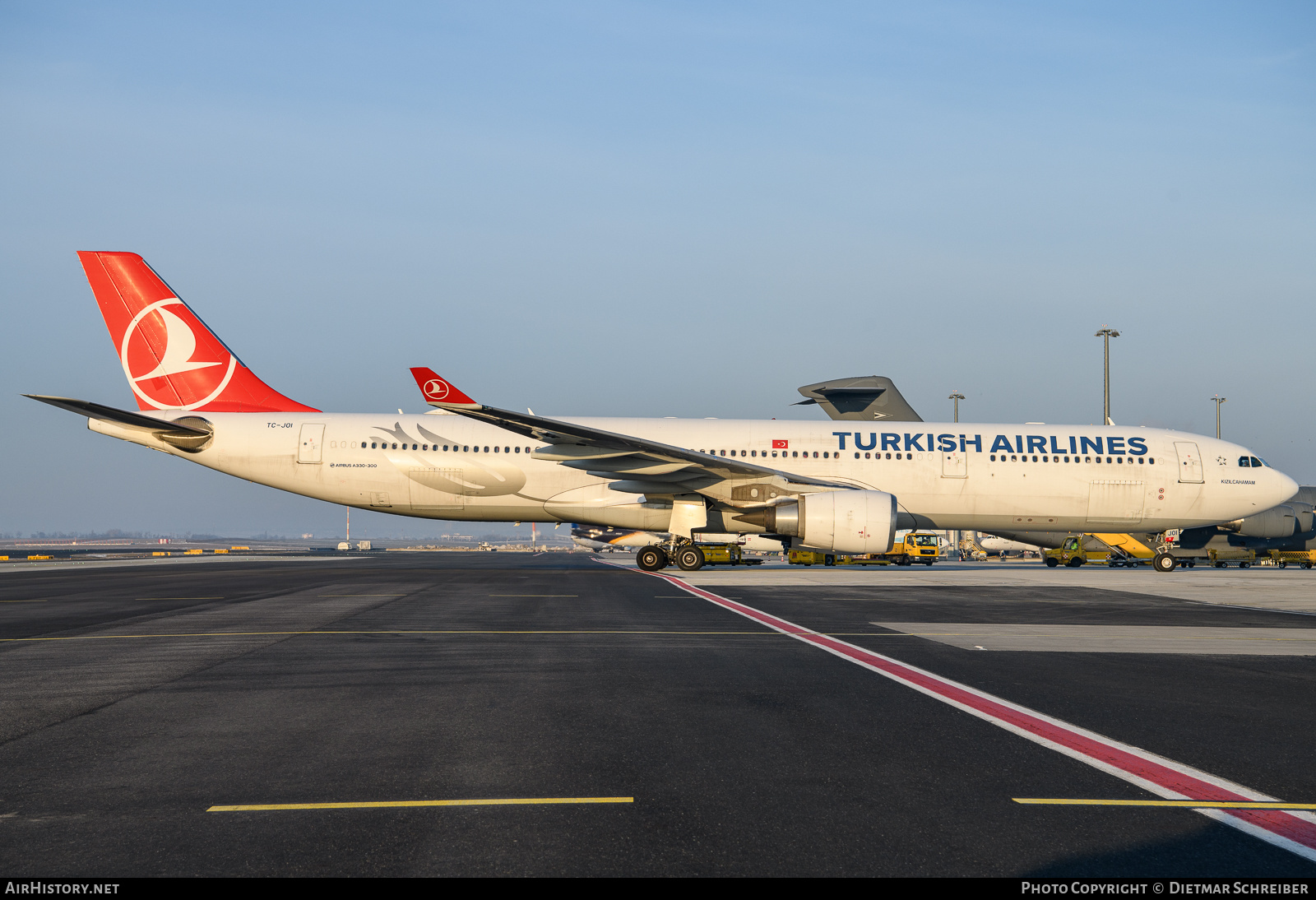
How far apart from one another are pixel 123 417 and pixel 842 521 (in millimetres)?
20250

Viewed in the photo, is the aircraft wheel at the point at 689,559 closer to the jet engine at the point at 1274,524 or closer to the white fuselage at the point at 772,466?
the white fuselage at the point at 772,466

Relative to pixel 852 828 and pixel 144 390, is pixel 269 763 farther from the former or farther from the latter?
pixel 144 390

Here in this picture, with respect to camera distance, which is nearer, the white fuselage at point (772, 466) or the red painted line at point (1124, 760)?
the red painted line at point (1124, 760)

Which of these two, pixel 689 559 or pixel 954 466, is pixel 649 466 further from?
pixel 954 466

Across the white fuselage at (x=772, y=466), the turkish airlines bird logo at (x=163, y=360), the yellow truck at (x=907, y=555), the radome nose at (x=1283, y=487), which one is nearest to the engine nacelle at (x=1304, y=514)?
the radome nose at (x=1283, y=487)

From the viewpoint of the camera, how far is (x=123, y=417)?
2339 cm

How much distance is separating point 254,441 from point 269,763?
22.4 metres

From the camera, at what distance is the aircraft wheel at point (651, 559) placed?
84.1ft

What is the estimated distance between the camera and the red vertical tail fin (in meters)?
25.6

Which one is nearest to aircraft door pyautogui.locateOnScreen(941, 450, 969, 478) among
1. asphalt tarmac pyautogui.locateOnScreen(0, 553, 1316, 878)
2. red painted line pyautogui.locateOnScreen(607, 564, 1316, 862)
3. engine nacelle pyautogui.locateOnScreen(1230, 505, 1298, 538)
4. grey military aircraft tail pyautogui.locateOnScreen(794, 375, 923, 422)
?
asphalt tarmac pyautogui.locateOnScreen(0, 553, 1316, 878)

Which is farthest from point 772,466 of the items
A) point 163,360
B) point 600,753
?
point 600,753

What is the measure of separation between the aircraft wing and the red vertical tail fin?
369 inches

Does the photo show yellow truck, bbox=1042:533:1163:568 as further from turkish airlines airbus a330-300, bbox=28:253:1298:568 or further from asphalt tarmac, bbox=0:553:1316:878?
asphalt tarmac, bbox=0:553:1316:878

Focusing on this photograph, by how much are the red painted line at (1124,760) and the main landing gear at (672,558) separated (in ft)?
54.0
